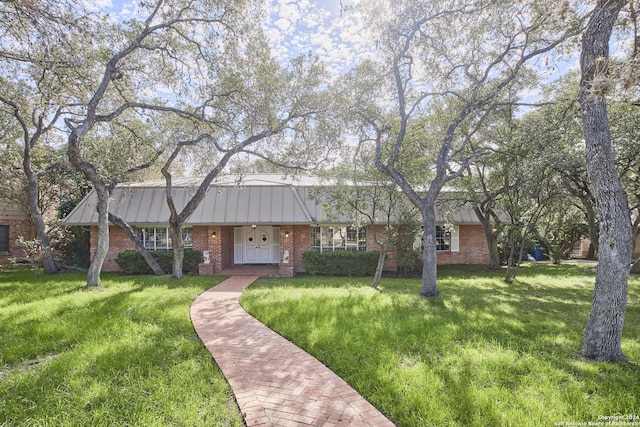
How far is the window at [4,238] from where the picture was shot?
711 inches

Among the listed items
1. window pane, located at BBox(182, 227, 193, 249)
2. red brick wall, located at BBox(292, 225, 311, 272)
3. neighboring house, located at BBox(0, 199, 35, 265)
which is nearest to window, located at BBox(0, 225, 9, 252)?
neighboring house, located at BBox(0, 199, 35, 265)

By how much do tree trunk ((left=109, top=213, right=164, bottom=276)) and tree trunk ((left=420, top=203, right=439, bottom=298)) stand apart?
393 inches

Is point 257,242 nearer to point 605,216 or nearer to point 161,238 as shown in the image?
point 161,238

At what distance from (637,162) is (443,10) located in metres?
7.64

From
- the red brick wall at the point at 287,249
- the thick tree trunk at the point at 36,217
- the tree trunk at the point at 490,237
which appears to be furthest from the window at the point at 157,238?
the tree trunk at the point at 490,237

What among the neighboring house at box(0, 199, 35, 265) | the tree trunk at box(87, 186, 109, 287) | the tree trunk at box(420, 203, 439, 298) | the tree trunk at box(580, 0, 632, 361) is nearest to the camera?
the tree trunk at box(580, 0, 632, 361)

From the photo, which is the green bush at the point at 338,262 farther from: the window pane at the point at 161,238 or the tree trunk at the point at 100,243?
the tree trunk at the point at 100,243

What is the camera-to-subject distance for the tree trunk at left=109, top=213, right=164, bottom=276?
12508 millimetres

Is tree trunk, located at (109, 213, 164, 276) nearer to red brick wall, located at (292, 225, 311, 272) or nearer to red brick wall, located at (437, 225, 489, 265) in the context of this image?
red brick wall, located at (292, 225, 311, 272)

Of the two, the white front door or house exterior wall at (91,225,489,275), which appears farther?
the white front door

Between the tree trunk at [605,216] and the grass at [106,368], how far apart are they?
4.96 metres

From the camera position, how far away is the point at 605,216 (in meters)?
4.55

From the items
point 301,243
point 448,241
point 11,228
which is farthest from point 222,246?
point 11,228

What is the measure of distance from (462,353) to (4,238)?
2362cm
